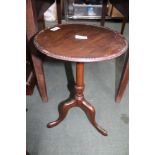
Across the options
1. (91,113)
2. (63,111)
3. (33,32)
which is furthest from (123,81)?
(33,32)

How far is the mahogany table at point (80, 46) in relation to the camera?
3.16ft

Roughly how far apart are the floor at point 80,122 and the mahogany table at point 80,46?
0.22 feet

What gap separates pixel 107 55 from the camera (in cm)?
96

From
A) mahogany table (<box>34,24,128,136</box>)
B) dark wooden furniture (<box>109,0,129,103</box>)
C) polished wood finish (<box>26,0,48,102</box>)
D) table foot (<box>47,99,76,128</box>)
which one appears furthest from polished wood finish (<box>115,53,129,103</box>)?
polished wood finish (<box>26,0,48,102</box>)

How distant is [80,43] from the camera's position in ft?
3.52

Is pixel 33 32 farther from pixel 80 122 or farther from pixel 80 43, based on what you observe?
pixel 80 122

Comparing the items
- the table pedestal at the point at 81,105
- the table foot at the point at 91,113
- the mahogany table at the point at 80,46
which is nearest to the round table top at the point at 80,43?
the mahogany table at the point at 80,46

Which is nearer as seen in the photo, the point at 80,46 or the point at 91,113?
the point at 80,46

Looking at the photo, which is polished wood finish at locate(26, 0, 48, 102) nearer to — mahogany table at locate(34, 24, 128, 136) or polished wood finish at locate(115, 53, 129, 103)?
mahogany table at locate(34, 24, 128, 136)

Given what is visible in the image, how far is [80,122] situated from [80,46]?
0.60 metres

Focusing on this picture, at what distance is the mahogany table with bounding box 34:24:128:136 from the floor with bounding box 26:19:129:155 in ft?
0.22

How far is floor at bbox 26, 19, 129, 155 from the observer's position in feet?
4.01
